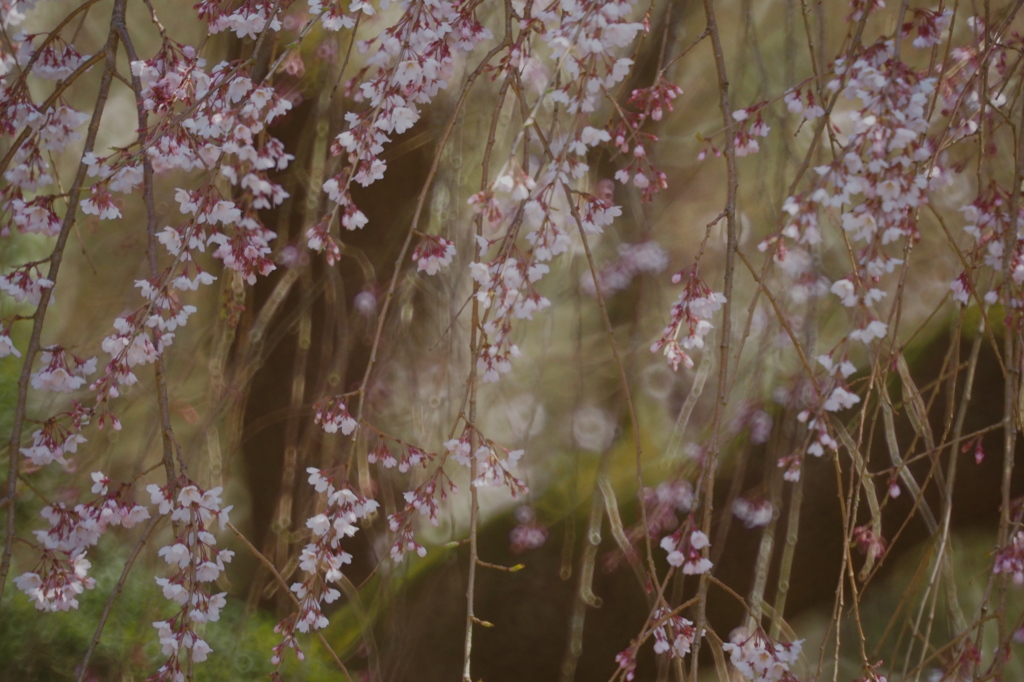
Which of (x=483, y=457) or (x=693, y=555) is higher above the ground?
(x=483, y=457)

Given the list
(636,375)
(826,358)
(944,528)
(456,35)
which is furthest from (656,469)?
(456,35)

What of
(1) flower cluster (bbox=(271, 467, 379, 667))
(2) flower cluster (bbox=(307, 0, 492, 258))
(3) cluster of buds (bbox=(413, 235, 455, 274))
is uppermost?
(2) flower cluster (bbox=(307, 0, 492, 258))

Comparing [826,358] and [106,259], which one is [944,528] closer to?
[826,358]

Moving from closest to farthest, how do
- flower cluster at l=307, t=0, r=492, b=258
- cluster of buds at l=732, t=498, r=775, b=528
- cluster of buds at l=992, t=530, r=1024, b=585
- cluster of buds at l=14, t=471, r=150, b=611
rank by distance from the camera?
cluster of buds at l=992, t=530, r=1024, b=585 < flower cluster at l=307, t=0, r=492, b=258 < cluster of buds at l=14, t=471, r=150, b=611 < cluster of buds at l=732, t=498, r=775, b=528

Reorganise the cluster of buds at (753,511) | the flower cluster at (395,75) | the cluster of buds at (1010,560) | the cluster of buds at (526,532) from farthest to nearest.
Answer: the cluster of buds at (526,532) < the cluster of buds at (753,511) < the flower cluster at (395,75) < the cluster of buds at (1010,560)

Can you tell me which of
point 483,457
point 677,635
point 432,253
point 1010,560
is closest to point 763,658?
point 677,635

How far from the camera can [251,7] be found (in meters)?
1.41

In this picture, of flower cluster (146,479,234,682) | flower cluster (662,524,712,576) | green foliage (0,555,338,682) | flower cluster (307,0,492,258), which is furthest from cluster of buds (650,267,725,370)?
green foliage (0,555,338,682)

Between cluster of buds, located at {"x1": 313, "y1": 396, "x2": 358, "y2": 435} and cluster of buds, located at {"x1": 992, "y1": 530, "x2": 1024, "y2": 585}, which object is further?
cluster of buds, located at {"x1": 313, "y1": 396, "x2": 358, "y2": 435}

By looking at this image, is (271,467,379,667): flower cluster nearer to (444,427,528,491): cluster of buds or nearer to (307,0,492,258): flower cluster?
(444,427,528,491): cluster of buds

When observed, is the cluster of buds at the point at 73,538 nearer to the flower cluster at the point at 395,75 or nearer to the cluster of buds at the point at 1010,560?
the flower cluster at the point at 395,75

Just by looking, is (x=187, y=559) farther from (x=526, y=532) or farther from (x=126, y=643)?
(x=126, y=643)

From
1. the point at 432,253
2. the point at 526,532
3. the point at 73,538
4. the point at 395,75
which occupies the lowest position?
the point at 526,532

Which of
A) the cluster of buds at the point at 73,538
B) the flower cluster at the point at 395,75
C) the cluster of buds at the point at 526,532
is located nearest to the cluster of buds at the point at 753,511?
the cluster of buds at the point at 526,532
